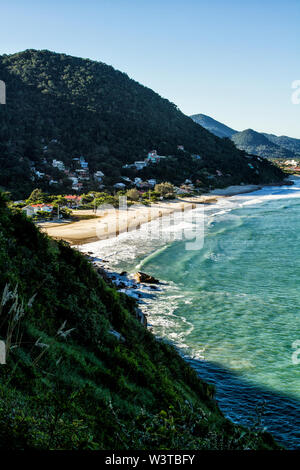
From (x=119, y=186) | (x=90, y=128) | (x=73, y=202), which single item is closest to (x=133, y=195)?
(x=119, y=186)

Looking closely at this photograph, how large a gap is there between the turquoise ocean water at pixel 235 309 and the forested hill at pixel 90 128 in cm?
3537

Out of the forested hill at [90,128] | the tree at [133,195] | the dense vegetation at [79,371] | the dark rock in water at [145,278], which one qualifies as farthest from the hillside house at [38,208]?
the dense vegetation at [79,371]

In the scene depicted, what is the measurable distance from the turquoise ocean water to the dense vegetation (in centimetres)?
127

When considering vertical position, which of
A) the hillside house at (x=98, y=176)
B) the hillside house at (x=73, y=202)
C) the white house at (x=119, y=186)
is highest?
the hillside house at (x=98, y=176)

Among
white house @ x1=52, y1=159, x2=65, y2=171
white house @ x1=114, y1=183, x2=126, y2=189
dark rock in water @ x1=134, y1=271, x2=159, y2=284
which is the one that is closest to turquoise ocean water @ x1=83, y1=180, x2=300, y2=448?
dark rock in water @ x1=134, y1=271, x2=159, y2=284

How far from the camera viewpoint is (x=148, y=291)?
22250mm

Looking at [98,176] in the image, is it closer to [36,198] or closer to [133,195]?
[133,195]

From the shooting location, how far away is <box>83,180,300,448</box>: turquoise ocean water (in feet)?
41.2

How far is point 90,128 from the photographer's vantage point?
96.1 m

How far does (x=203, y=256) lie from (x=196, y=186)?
51.3m

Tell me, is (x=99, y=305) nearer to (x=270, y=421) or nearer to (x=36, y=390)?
(x=36, y=390)

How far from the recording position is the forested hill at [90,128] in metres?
79.7

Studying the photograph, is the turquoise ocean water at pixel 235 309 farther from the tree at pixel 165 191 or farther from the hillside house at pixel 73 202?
the tree at pixel 165 191
